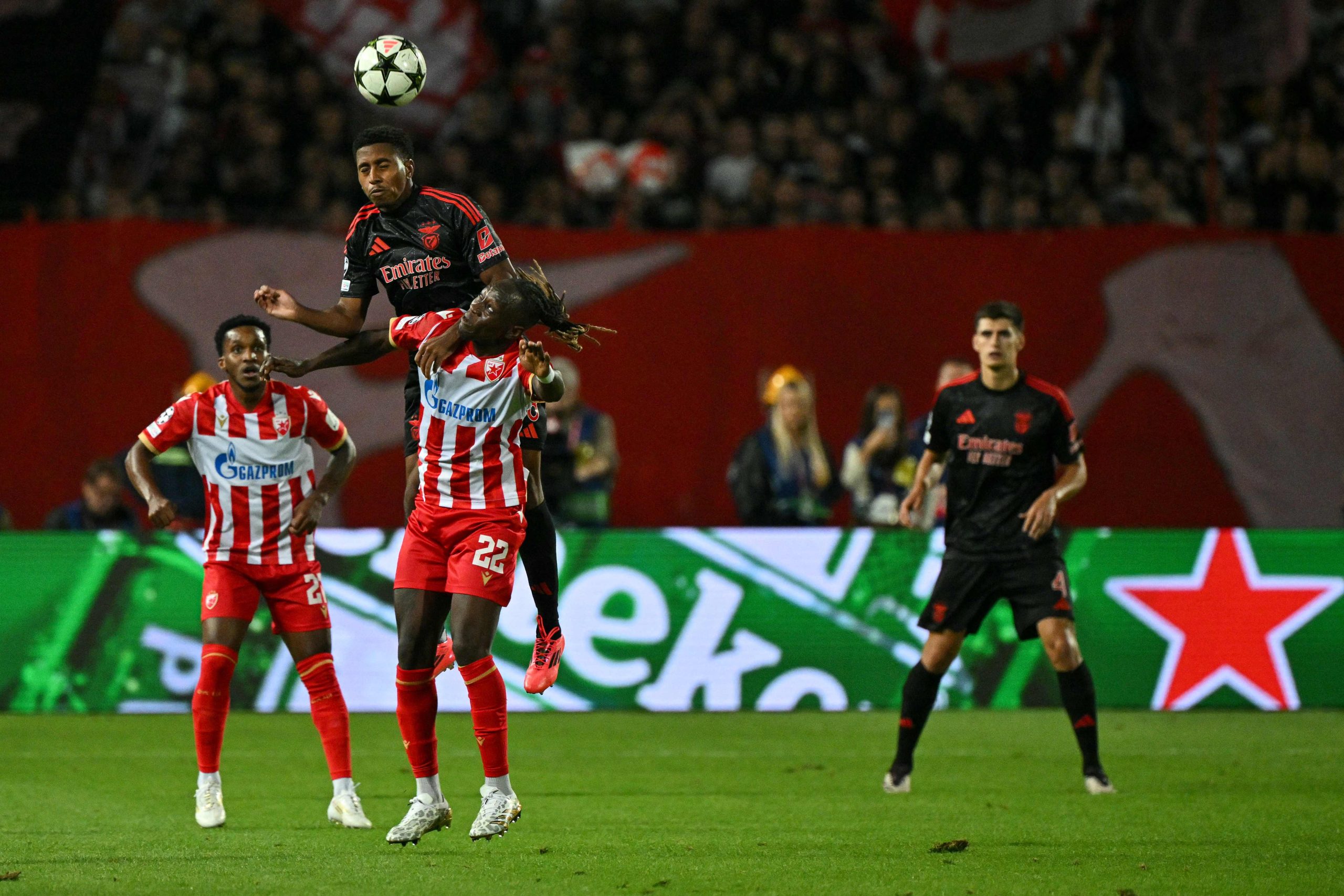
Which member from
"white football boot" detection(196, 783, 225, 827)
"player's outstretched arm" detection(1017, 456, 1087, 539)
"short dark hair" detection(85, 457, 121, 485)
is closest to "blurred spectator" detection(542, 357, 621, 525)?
"short dark hair" detection(85, 457, 121, 485)

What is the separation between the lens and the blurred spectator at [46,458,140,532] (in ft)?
34.8

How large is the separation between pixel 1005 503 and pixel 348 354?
3.10 metres

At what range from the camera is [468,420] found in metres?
5.79

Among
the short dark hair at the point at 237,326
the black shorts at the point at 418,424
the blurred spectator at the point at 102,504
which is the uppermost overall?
the short dark hair at the point at 237,326

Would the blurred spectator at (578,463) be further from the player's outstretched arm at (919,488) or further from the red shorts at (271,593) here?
the red shorts at (271,593)

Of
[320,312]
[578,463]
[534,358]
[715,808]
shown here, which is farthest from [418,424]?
[578,463]

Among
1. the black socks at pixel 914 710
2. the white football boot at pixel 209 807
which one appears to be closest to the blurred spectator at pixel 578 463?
the black socks at pixel 914 710

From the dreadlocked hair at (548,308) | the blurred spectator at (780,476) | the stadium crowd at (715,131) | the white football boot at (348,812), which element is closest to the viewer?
the dreadlocked hair at (548,308)

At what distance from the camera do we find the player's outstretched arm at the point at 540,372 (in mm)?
5594

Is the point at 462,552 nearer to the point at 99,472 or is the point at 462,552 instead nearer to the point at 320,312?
the point at 320,312

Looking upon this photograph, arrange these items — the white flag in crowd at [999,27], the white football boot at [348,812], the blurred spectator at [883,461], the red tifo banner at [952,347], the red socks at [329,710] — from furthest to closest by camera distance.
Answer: the white flag in crowd at [999,27] < the red tifo banner at [952,347] < the blurred spectator at [883,461] < the red socks at [329,710] < the white football boot at [348,812]

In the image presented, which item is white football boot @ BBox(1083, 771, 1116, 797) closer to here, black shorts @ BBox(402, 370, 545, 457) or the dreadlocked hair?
black shorts @ BBox(402, 370, 545, 457)

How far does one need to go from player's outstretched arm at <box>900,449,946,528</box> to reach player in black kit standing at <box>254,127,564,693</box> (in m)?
1.86

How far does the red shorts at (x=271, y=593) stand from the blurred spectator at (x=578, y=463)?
3.95m
